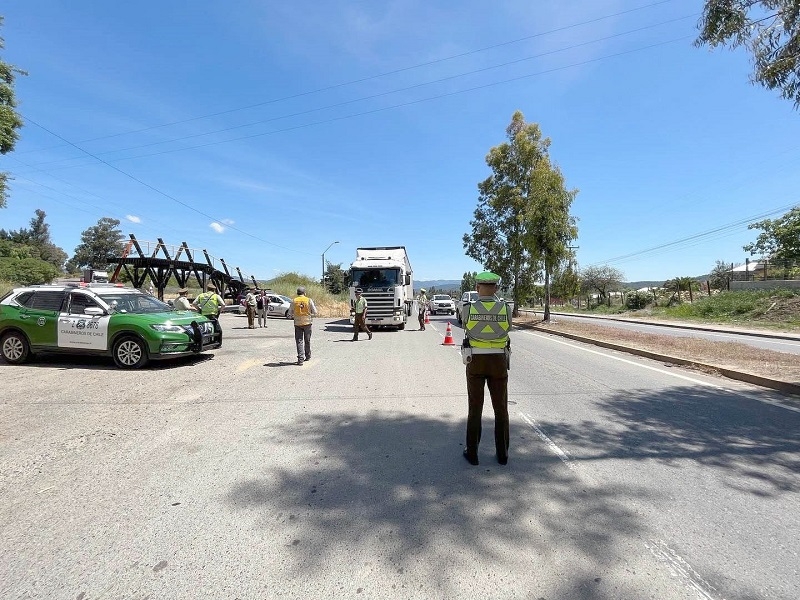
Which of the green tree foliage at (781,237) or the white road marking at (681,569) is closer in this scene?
the white road marking at (681,569)

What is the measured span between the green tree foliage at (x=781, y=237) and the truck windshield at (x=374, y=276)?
3196 centimetres

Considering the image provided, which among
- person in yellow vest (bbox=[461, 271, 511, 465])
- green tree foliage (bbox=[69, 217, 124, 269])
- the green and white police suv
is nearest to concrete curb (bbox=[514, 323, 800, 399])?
person in yellow vest (bbox=[461, 271, 511, 465])

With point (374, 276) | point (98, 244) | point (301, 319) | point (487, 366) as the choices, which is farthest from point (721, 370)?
point (98, 244)

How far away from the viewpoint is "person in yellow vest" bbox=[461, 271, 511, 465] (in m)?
4.23

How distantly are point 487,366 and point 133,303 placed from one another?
8754mm

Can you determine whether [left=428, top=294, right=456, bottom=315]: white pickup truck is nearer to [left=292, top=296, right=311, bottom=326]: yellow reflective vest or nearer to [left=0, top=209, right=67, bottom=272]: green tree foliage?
[left=292, top=296, right=311, bottom=326]: yellow reflective vest

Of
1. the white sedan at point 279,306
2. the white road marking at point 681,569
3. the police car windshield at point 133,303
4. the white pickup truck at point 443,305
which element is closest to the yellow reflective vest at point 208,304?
the police car windshield at point 133,303

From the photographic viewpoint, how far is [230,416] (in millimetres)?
5844

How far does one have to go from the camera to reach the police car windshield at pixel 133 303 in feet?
30.9

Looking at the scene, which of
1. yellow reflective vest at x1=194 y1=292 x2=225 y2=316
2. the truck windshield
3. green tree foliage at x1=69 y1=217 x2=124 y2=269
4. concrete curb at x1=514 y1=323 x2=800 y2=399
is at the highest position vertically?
green tree foliage at x1=69 y1=217 x2=124 y2=269

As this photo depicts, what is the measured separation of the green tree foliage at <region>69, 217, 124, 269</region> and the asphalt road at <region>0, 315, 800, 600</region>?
84.6 meters

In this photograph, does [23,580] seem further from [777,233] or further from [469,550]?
[777,233]

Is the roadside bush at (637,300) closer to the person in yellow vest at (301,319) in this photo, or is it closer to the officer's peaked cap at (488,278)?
the person in yellow vest at (301,319)

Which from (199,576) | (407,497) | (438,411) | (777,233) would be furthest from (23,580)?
(777,233)
